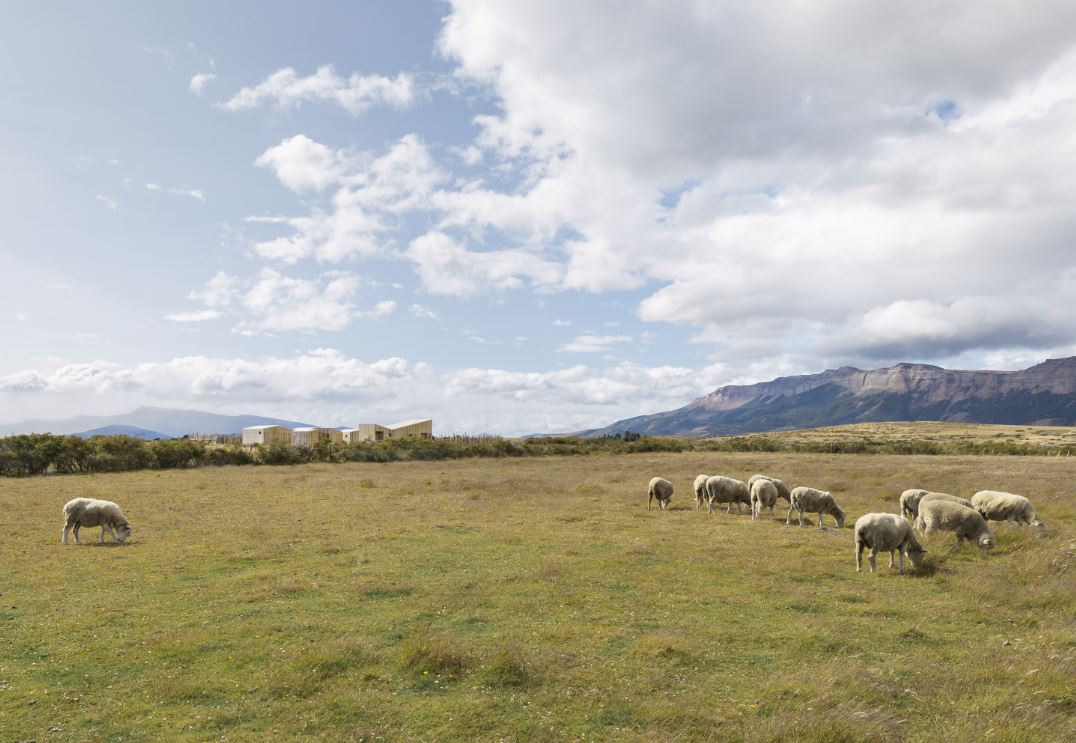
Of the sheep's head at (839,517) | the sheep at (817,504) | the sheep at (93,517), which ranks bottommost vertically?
the sheep's head at (839,517)

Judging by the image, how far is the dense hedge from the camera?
49.5 metres

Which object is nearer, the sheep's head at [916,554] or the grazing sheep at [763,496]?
the sheep's head at [916,554]

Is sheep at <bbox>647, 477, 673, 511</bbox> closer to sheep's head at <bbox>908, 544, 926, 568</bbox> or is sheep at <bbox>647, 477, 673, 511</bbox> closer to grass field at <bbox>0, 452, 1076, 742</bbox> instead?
grass field at <bbox>0, 452, 1076, 742</bbox>

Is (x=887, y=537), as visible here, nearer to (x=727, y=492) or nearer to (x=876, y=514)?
(x=876, y=514)

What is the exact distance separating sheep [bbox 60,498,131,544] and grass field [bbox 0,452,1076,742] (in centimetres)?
64

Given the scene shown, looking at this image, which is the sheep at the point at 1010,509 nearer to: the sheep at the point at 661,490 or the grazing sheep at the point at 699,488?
the grazing sheep at the point at 699,488

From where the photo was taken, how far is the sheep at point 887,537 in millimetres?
16812

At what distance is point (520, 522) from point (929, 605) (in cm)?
1538

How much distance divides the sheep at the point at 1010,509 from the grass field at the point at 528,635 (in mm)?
1038

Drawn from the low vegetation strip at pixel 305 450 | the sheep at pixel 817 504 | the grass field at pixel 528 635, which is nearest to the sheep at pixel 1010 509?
the grass field at pixel 528 635

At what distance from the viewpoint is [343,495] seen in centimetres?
3491

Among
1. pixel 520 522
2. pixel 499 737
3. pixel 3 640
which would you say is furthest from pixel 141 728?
pixel 520 522

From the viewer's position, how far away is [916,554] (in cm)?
1717

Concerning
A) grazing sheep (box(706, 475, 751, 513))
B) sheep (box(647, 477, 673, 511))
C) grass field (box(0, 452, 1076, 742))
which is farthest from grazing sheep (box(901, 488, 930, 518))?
sheep (box(647, 477, 673, 511))
